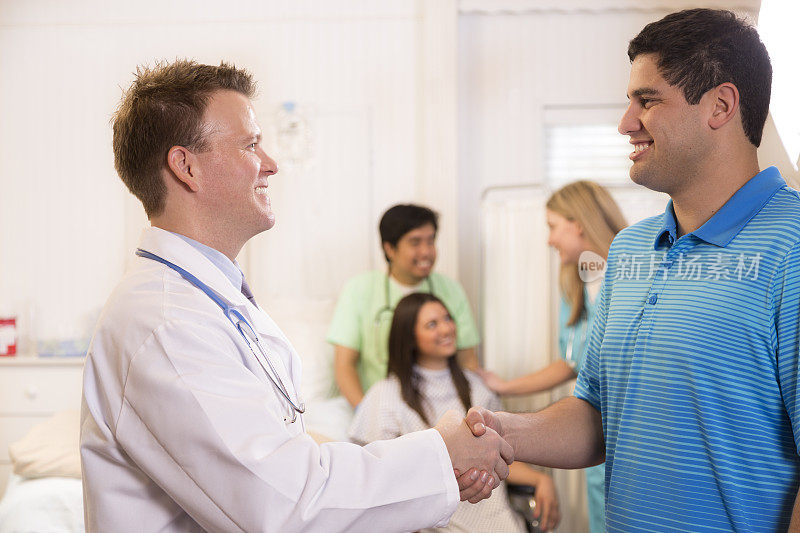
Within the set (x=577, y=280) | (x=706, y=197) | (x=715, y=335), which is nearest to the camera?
(x=715, y=335)

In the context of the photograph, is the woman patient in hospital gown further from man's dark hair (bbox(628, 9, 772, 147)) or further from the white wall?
man's dark hair (bbox(628, 9, 772, 147))

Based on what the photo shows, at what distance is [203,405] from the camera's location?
1.12m

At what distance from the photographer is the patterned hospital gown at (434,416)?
2713 mm

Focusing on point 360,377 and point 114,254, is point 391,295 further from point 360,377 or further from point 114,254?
point 114,254

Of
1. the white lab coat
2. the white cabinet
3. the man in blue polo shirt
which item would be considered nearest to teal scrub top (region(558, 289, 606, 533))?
the man in blue polo shirt

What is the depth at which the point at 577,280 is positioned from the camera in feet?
9.80

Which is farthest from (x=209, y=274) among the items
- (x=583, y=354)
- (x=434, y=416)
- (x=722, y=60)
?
(x=434, y=416)

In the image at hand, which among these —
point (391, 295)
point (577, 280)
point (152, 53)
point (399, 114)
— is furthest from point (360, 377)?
point (152, 53)

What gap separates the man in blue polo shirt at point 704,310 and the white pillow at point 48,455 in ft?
6.22

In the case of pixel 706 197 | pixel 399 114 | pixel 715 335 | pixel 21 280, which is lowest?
pixel 21 280

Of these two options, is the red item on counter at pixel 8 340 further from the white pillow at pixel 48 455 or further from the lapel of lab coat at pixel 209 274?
the lapel of lab coat at pixel 209 274

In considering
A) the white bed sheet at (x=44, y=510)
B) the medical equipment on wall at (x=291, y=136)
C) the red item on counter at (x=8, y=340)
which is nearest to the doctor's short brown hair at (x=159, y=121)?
the white bed sheet at (x=44, y=510)

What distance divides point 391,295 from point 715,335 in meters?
2.41

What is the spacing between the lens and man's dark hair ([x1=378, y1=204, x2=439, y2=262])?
3516 mm
